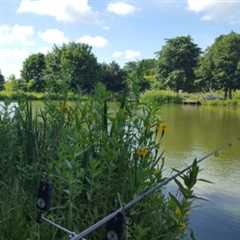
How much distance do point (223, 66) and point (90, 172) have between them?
50855 millimetres

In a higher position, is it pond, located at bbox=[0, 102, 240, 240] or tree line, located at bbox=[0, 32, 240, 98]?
tree line, located at bbox=[0, 32, 240, 98]

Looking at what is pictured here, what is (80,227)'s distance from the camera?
2.38 m

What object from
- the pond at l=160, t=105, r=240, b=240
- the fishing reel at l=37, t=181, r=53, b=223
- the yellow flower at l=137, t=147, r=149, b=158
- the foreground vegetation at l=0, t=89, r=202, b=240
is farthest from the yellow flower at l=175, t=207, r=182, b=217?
the fishing reel at l=37, t=181, r=53, b=223

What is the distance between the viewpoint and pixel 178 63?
60.1 m

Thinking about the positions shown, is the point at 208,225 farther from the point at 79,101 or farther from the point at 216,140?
the point at 216,140

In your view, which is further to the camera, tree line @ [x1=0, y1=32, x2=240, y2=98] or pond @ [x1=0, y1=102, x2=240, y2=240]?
tree line @ [x1=0, y1=32, x2=240, y2=98]

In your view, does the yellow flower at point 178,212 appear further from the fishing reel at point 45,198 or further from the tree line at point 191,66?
the tree line at point 191,66

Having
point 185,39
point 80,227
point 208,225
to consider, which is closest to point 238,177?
point 208,225

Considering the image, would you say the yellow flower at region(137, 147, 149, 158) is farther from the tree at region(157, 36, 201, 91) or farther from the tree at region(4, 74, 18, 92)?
the tree at region(157, 36, 201, 91)

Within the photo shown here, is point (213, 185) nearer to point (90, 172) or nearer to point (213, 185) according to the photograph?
point (213, 185)

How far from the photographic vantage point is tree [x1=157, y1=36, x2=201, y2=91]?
57688mm

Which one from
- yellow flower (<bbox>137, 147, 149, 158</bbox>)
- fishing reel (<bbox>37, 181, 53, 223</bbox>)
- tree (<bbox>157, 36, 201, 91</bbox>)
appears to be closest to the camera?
fishing reel (<bbox>37, 181, 53, 223</bbox>)

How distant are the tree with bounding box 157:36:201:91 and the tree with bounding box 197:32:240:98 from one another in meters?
2.57

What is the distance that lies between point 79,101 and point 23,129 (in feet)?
1.21
